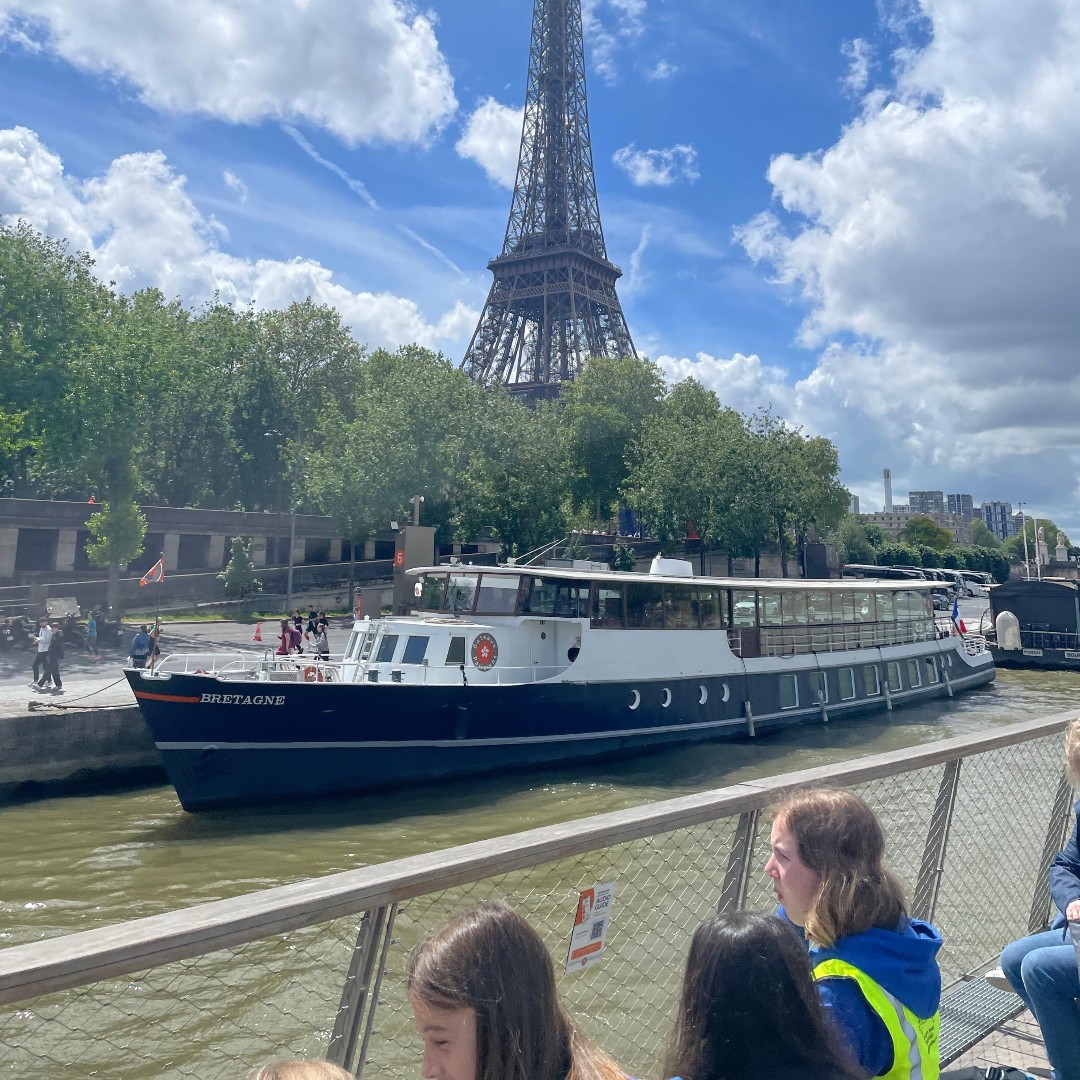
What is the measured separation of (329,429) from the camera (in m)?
48.0

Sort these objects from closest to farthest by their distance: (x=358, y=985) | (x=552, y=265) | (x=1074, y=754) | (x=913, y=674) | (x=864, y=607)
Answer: (x=358, y=985) < (x=1074, y=754) < (x=864, y=607) < (x=913, y=674) < (x=552, y=265)

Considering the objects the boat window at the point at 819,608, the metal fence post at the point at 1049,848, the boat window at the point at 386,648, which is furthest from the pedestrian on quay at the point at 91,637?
the metal fence post at the point at 1049,848

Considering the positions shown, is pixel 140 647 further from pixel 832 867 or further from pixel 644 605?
pixel 832 867

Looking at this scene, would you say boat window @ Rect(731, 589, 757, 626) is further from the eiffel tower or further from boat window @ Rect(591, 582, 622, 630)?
the eiffel tower

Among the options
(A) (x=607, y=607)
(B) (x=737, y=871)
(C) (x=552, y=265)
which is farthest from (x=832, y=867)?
(C) (x=552, y=265)

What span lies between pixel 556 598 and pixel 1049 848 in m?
13.5

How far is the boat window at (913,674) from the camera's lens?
1118 inches

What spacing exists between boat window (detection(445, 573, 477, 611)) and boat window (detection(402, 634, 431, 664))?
4.08 ft

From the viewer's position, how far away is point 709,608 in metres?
21.3

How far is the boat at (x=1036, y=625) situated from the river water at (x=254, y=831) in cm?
2333

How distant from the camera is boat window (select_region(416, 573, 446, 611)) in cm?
1880

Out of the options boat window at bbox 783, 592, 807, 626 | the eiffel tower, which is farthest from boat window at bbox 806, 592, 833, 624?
the eiffel tower

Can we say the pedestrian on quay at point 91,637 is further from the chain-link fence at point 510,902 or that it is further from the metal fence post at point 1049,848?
the metal fence post at point 1049,848

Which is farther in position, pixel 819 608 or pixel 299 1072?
pixel 819 608
